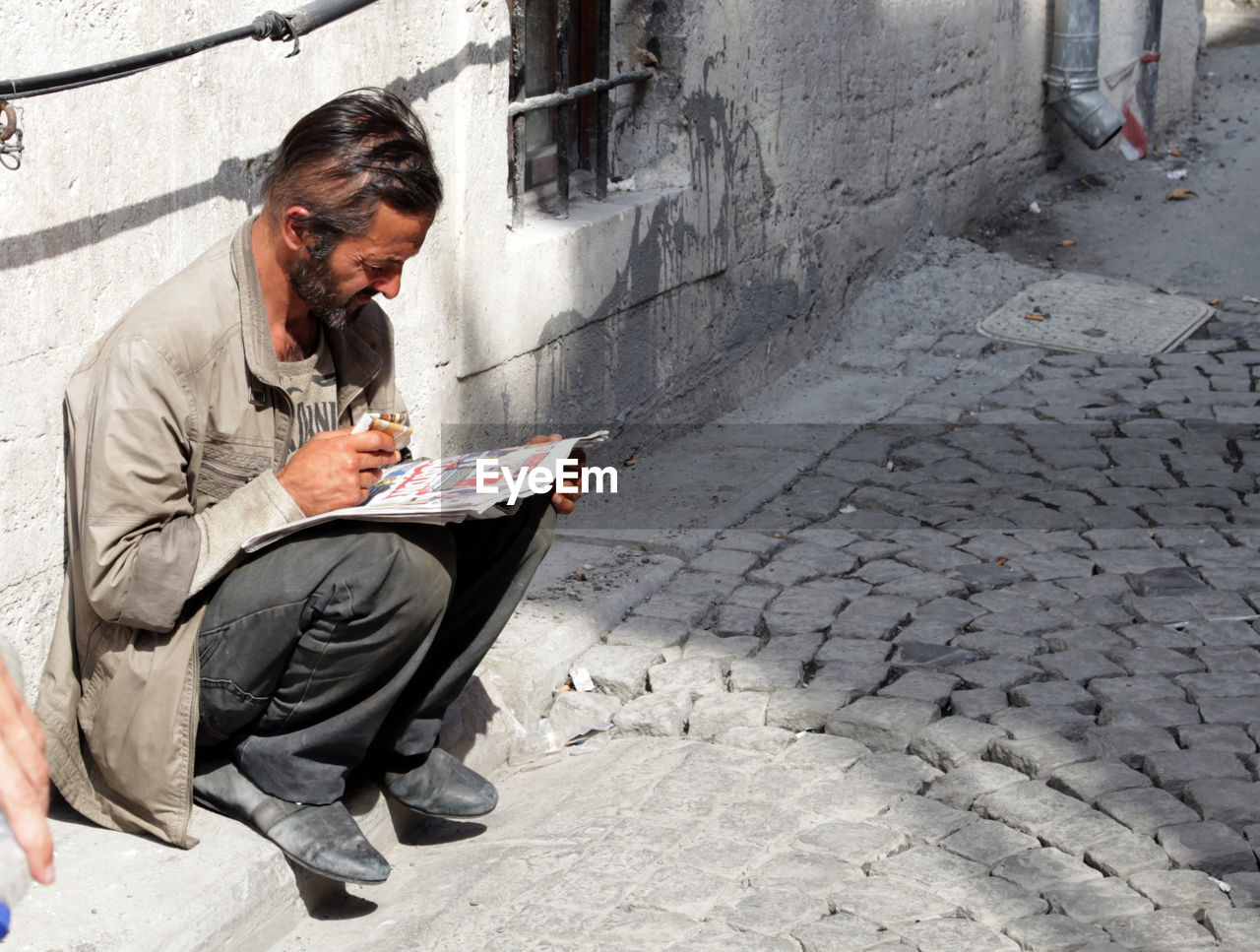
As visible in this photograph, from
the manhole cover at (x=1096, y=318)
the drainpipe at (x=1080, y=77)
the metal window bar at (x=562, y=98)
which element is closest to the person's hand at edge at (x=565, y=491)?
the metal window bar at (x=562, y=98)

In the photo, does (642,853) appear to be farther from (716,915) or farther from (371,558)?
(371,558)

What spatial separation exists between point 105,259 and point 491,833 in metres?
1.44

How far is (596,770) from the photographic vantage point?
354 cm

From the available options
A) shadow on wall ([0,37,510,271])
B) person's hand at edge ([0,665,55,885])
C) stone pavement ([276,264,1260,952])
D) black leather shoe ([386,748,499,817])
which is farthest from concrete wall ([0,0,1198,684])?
person's hand at edge ([0,665,55,885])

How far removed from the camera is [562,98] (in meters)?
4.89

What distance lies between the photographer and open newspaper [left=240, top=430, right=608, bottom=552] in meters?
2.72

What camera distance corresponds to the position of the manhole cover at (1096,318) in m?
6.78

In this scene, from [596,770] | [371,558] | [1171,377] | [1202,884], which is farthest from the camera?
[1171,377]

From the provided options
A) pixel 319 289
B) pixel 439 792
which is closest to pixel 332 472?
pixel 319 289

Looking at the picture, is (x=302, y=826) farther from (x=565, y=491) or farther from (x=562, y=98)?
(x=562, y=98)

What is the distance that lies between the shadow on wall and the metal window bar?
671mm

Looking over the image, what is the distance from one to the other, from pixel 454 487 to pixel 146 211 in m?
0.91

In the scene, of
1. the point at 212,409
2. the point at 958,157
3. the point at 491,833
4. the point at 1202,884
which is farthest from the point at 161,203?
the point at 958,157

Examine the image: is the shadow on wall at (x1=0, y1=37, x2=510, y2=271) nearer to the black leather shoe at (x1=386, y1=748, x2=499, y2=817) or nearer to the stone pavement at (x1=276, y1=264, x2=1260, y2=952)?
the black leather shoe at (x1=386, y1=748, x2=499, y2=817)
